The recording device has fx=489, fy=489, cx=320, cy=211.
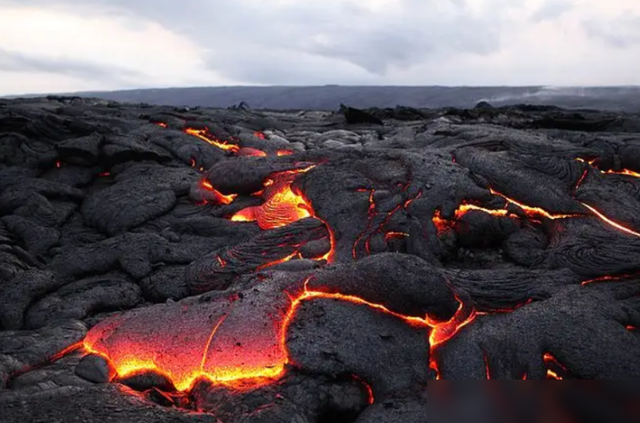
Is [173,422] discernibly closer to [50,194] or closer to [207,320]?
[207,320]

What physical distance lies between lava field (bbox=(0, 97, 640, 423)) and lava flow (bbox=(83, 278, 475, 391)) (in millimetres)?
22

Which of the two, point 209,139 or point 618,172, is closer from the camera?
point 618,172

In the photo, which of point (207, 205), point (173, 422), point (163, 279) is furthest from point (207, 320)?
point (207, 205)

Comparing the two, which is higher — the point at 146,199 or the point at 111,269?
the point at 146,199

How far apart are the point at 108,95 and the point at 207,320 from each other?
2454 inches

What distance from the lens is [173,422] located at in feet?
13.5

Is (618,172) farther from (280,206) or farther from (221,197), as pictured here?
(221,197)

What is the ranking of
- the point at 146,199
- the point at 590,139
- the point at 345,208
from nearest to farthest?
1. the point at 345,208
2. the point at 146,199
3. the point at 590,139

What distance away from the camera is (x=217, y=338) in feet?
16.9

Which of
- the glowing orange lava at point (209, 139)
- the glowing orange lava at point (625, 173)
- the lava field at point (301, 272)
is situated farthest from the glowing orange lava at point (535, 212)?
the glowing orange lava at point (209, 139)

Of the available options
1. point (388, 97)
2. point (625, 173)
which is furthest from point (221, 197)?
point (388, 97)

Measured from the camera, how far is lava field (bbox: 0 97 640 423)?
4914 millimetres

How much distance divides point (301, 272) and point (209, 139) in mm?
8782

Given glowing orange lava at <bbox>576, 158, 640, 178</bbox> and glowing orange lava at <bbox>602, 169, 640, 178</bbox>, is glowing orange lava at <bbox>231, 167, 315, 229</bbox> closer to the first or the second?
glowing orange lava at <bbox>576, 158, 640, 178</bbox>
